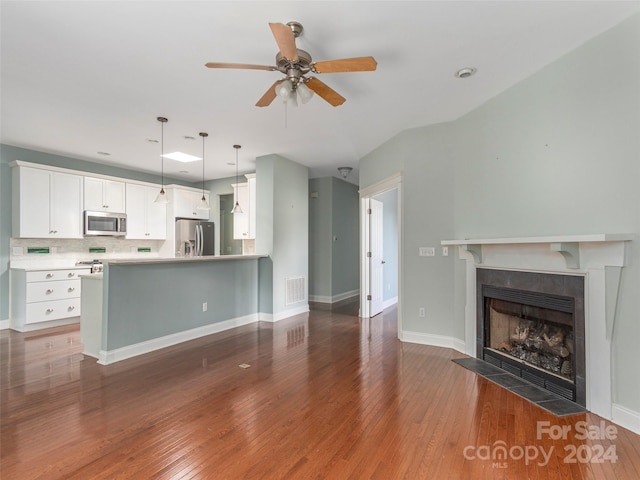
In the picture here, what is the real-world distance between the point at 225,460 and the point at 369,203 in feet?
13.8

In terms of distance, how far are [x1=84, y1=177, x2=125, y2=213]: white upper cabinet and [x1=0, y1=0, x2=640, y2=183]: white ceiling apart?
128 centimetres

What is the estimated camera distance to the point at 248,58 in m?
2.64

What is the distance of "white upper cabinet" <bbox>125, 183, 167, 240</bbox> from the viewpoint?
6176 mm

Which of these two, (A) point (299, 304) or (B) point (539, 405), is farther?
(A) point (299, 304)

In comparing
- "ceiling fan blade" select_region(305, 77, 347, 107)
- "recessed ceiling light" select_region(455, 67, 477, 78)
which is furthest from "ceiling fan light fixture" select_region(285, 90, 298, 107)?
"recessed ceiling light" select_region(455, 67, 477, 78)

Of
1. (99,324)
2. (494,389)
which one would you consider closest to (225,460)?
(494,389)

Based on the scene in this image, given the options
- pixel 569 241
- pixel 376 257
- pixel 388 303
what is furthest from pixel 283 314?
pixel 569 241

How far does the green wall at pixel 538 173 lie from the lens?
2242mm

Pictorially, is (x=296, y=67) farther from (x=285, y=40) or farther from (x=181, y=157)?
(x=181, y=157)

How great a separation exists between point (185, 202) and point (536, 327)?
644 centimetres

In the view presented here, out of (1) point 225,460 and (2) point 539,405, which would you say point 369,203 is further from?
(1) point 225,460

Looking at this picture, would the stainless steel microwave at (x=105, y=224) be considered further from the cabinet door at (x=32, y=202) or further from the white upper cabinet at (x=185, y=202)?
the white upper cabinet at (x=185, y=202)

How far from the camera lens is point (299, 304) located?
595 centimetres

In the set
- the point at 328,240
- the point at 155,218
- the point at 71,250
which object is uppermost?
the point at 155,218
